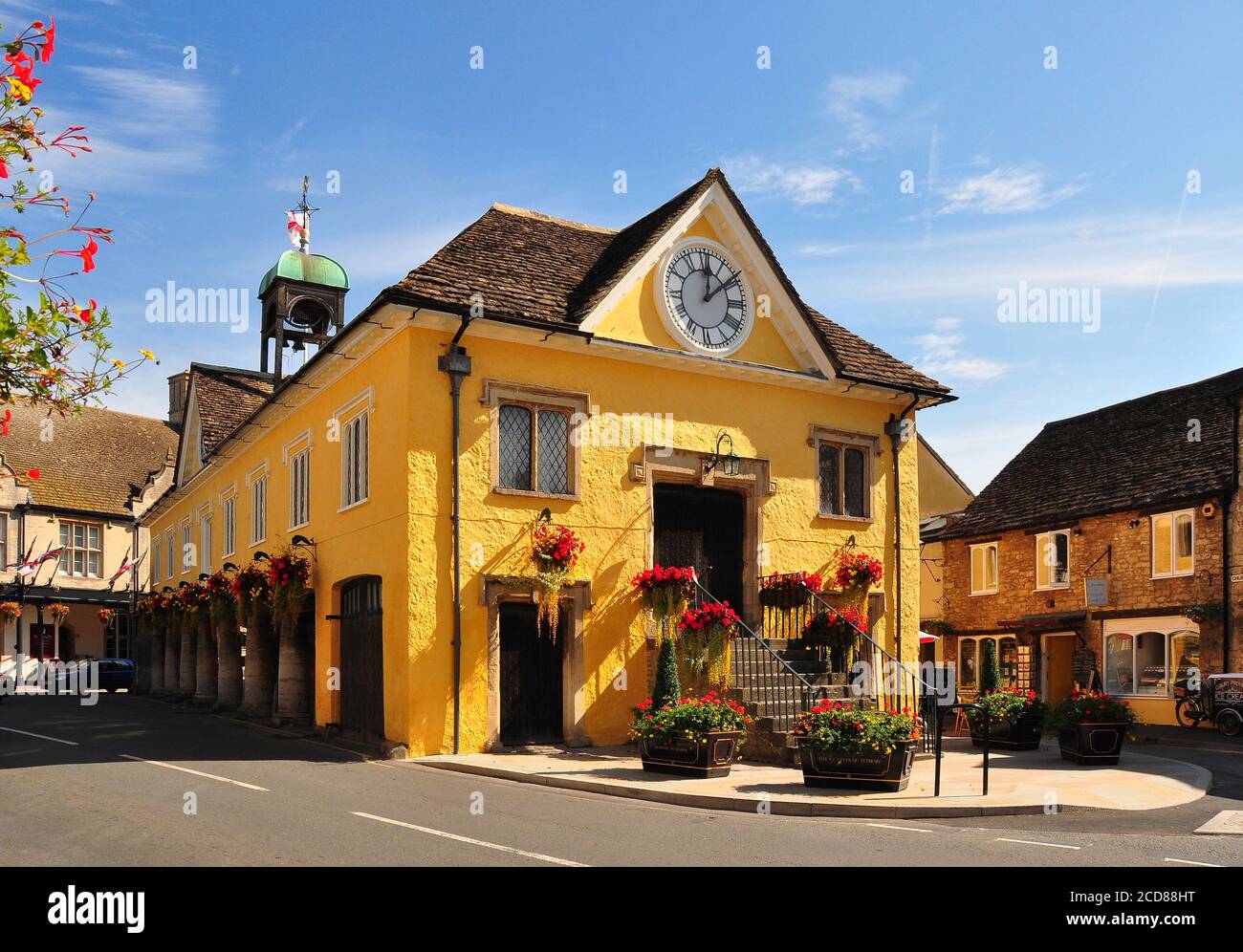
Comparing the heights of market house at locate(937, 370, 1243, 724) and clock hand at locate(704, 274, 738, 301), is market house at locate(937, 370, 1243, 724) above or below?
below

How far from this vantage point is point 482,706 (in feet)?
57.7

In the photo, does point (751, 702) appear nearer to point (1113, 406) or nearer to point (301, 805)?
point (301, 805)

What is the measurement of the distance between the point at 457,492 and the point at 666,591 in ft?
12.3

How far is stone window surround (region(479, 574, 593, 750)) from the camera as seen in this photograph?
697 inches

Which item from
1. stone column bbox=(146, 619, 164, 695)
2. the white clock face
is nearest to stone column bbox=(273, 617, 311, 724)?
the white clock face

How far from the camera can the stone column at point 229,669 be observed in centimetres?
2752

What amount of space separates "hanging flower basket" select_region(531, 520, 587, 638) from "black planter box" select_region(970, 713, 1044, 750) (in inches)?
311

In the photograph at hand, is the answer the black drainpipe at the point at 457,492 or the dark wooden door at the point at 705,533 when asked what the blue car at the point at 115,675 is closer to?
the dark wooden door at the point at 705,533

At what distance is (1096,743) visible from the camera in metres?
17.6

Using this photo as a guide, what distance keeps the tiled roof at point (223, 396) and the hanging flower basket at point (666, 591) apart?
1572 centimetres

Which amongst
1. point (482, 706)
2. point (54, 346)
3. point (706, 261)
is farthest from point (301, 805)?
point (706, 261)

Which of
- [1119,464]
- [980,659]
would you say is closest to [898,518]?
[1119,464]

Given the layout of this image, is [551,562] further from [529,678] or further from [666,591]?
[666,591]

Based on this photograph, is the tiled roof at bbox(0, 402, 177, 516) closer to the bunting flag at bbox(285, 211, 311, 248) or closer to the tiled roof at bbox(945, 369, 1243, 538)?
the bunting flag at bbox(285, 211, 311, 248)
